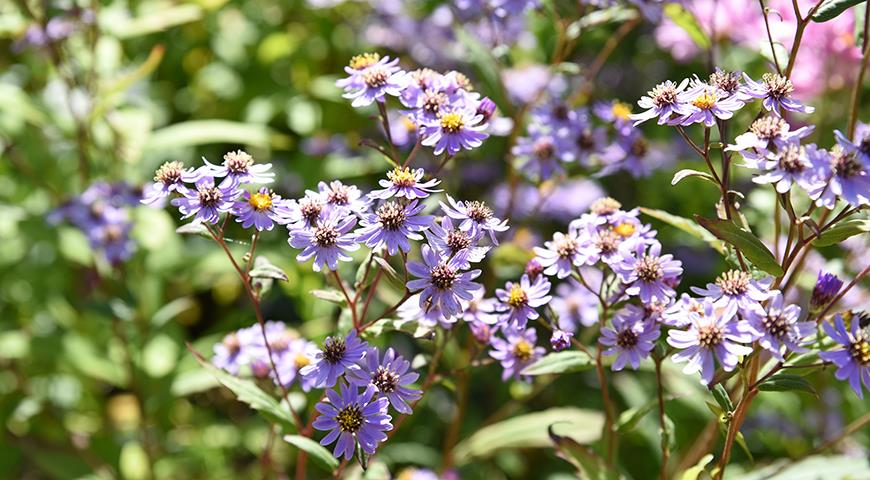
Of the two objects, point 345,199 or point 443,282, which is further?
point 345,199

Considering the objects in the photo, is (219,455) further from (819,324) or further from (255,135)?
(819,324)

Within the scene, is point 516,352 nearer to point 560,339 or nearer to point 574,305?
point 560,339

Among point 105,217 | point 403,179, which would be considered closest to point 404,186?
point 403,179

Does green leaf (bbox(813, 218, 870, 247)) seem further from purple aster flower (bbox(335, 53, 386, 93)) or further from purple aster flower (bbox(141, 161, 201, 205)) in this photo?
purple aster flower (bbox(141, 161, 201, 205))

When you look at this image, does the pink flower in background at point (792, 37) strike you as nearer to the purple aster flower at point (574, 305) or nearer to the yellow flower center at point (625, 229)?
the purple aster flower at point (574, 305)

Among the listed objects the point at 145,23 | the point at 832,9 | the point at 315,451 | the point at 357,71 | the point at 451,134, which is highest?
the point at 145,23

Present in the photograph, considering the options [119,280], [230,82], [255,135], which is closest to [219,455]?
[119,280]
